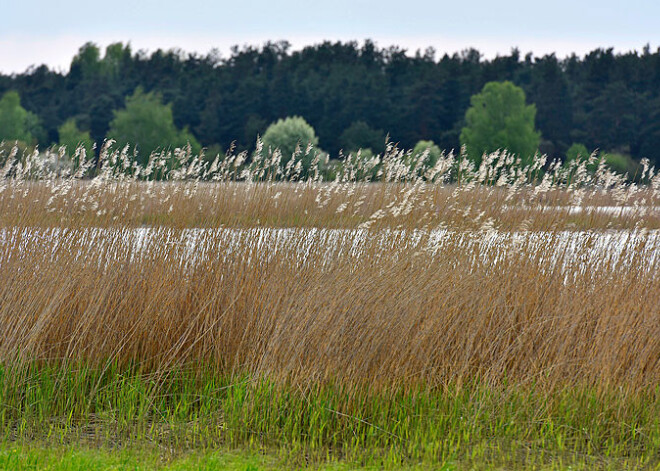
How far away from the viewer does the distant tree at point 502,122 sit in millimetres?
39219

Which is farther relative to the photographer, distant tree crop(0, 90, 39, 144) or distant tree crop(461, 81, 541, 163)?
distant tree crop(0, 90, 39, 144)

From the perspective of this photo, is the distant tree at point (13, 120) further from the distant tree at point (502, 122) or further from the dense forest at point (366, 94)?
the distant tree at point (502, 122)

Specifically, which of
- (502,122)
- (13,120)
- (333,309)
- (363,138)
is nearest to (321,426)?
(333,309)

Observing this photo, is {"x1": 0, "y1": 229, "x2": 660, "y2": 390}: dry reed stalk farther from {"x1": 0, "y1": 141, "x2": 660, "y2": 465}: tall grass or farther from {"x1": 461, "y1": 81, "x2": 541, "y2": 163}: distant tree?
{"x1": 461, "y1": 81, "x2": 541, "y2": 163}: distant tree

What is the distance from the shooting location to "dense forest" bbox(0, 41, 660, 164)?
140 feet

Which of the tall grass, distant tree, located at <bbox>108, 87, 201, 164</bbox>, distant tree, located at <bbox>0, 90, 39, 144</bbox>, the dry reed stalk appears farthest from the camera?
distant tree, located at <bbox>0, 90, 39, 144</bbox>

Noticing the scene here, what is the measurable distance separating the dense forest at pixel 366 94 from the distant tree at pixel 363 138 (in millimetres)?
87

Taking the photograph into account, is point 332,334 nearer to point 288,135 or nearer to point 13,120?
point 288,135

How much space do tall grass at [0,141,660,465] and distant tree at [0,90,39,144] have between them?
43289 millimetres

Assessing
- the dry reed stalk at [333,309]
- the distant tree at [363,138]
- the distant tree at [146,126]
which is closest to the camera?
the dry reed stalk at [333,309]

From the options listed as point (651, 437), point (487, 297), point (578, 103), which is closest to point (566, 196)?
point (487, 297)

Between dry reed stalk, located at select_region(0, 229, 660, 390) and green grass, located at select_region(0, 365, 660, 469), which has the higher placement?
dry reed stalk, located at select_region(0, 229, 660, 390)

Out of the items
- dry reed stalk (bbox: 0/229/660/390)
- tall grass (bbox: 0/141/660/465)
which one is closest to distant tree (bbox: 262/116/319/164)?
tall grass (bbox: 0/141/660/465)

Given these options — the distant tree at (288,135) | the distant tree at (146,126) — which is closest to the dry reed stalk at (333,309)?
the distant tree at (288,135)
